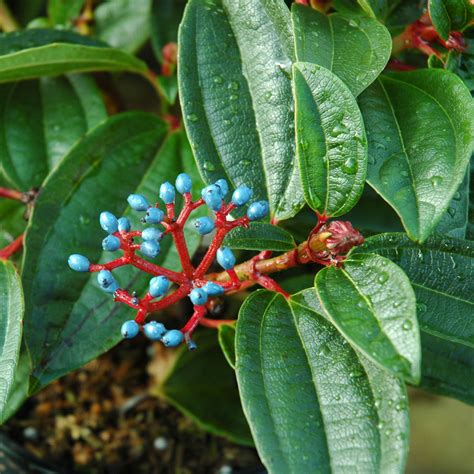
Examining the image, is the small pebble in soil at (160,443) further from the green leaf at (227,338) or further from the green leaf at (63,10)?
the green leaf at (63,10)

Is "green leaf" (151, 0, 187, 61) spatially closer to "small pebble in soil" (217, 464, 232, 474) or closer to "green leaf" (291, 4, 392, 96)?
"green leaf" (291, 4, 392, 96)

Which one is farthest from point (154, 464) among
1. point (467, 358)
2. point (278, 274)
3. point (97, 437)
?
point (467, 358)

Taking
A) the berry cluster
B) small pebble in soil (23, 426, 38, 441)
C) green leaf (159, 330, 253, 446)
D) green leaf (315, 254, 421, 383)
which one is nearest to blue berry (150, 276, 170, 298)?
the berry cluster

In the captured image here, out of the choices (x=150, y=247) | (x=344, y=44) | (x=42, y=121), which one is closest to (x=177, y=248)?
(x=150, y=247)

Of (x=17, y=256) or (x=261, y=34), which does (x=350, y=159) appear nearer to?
(x=261, y=34)

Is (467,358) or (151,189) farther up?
(151,189)

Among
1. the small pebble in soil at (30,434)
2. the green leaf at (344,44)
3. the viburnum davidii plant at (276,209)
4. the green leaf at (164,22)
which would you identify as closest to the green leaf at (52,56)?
the viburnum davidii plant at (276,209)
